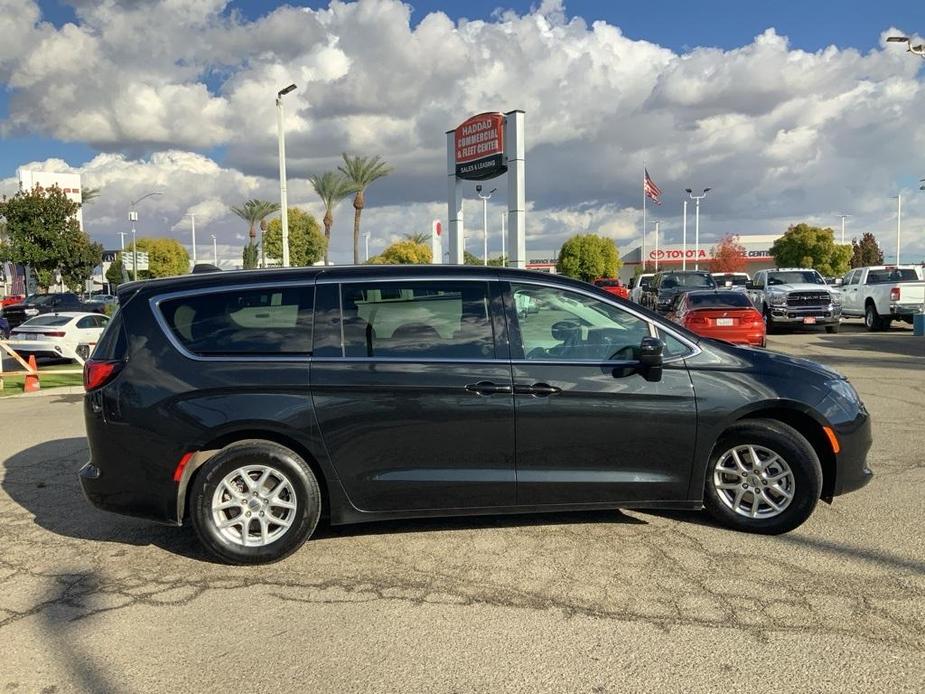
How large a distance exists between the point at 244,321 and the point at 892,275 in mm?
23705

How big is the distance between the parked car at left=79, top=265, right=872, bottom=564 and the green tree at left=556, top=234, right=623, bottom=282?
239 feet

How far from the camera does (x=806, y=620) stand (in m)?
3.59

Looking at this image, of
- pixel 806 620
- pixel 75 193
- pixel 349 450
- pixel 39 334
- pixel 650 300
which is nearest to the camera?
pixel 806 620

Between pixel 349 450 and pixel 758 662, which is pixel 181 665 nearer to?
pixel 349 450

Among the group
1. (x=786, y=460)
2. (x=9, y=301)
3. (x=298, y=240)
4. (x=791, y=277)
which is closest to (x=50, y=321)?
(x=786, y=460)

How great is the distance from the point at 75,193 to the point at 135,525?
69682 millimetres

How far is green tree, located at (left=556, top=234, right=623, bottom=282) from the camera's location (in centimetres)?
7789

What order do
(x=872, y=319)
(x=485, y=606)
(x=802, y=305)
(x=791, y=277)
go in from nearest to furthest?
(x=485, y=606), (x=802, y=305), (x=872, y=319), (x=791, y=277)

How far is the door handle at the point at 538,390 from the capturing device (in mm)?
4430

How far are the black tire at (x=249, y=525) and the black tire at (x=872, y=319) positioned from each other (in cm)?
2177

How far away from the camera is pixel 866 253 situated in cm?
8712

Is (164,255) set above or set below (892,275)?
above

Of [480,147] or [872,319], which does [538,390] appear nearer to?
[872,319]

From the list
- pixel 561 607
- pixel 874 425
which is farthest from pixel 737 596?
pixel 874 425
